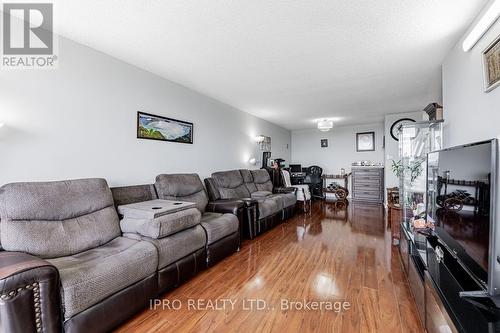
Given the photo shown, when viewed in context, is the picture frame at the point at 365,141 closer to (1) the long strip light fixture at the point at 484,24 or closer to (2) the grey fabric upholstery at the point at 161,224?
(1) the long strip light fixture at the point at 484,24

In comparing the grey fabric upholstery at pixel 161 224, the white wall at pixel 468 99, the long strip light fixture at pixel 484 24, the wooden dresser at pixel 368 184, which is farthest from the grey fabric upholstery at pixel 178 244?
the wooden dresser at pixel 368 184

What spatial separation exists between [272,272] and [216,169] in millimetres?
2373

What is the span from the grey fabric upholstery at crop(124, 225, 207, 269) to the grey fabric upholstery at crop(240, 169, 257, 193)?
87.1 inches

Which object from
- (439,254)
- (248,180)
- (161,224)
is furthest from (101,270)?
(248,180)

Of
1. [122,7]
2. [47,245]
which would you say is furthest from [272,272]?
[122,7]

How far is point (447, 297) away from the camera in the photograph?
1.19 m

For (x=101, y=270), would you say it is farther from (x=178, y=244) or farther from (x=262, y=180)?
(x=262, y=180)

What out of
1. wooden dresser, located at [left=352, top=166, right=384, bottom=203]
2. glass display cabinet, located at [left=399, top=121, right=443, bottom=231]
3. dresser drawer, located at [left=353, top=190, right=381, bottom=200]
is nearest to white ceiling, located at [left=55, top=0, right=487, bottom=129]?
glass display cabinet, located at [left=399, top=121, right=443, bottom=231]

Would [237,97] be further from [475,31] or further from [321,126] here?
[475,31]

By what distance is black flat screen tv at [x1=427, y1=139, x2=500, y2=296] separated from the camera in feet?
3.52

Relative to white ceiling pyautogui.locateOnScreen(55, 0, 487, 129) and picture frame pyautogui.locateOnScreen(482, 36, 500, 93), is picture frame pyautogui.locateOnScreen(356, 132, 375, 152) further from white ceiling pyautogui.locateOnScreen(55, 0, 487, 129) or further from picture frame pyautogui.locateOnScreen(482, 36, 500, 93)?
picture frame pyautogui.locateOnScreen(482, 36, 500, 93)

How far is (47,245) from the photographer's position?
5.52 feet

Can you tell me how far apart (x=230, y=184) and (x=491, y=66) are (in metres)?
3.38

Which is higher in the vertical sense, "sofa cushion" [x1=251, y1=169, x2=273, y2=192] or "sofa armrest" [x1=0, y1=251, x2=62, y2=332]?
"sofa cushion" [x1=251, y1=169, x2=273, y2=192]
